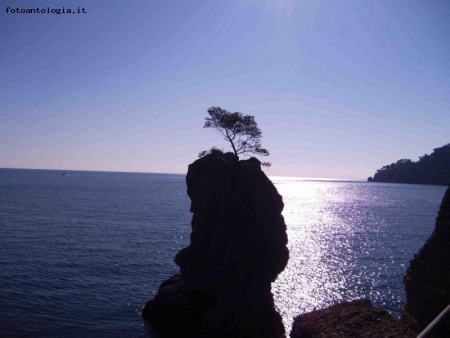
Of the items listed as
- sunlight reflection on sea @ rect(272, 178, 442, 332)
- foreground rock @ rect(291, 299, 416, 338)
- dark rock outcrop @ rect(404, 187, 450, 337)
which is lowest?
sunlight reflection on sea @ rect(272, 178, 442, 332)

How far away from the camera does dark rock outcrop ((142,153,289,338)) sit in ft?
117

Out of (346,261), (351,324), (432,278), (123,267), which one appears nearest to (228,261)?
(351,324)

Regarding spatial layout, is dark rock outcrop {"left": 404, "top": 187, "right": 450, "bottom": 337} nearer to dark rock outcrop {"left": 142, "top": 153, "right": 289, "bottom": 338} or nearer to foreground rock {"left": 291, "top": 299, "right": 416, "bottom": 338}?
foreground rock {"left": 291, "top": 299, "right": 416, "bottom": 338}

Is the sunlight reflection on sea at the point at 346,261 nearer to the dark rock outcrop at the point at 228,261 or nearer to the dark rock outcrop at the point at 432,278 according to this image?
the dark rock outcrop at the point at 228,261

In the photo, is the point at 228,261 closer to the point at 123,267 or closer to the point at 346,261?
the point at 123,267

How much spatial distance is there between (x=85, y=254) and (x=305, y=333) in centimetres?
4673

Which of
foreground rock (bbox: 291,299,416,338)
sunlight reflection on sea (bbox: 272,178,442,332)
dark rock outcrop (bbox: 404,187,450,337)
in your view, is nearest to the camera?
dark rock outcrop (bbox: 404,187,450,337)

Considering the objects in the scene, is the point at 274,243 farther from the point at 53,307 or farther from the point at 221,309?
the point at 53,307

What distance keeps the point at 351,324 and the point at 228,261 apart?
18.6 meters

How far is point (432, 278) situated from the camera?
57.0ft

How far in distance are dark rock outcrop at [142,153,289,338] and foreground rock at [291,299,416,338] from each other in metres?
14.9

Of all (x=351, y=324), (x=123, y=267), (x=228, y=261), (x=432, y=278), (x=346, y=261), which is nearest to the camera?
(x=432, y=278)

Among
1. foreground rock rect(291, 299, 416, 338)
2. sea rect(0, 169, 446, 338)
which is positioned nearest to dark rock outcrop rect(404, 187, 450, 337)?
foreground rock rect(291, 299, 416, 338)

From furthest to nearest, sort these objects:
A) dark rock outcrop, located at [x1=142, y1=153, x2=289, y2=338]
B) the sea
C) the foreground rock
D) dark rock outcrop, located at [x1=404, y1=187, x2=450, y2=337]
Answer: the sea
dark rock outcrop, located at [x1=142, y1=153, x2=289, y2=338]
the foreground rock
dark rock outcrop, located at [x1=404, y1=187, x2=450, y2=337]
